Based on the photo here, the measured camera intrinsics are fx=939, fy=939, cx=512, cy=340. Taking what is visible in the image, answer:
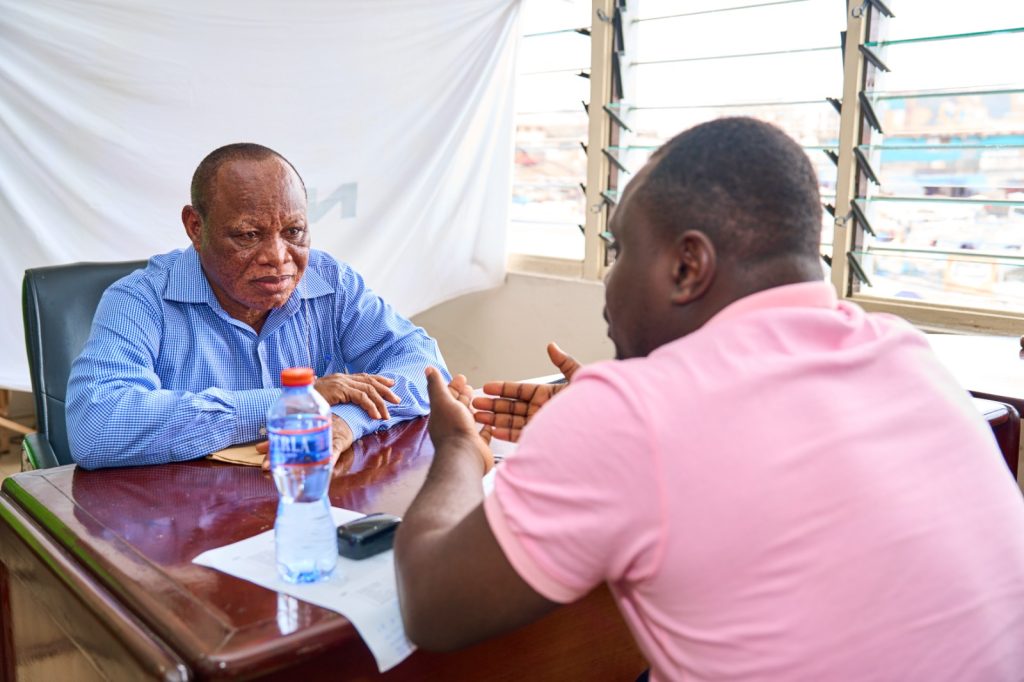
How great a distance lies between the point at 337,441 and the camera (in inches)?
68.6

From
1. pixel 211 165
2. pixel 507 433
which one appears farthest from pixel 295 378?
pixel 211 165

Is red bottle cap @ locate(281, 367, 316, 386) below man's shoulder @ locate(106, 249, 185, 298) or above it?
below

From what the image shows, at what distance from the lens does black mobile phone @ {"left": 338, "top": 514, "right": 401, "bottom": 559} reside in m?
1.23

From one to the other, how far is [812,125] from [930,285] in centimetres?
71

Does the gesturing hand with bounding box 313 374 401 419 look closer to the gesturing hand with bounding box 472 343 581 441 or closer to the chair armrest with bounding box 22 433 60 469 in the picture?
the gesturing hand with bounding box 472 343 581 441

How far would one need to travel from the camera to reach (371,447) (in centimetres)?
180

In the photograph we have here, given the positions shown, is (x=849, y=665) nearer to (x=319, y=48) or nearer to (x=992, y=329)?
(x=992, y=329)

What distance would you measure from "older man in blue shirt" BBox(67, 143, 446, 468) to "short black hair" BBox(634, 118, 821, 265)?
97cm

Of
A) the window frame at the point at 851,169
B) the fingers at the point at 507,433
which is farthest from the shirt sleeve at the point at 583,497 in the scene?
the window frame at the point at 851,169

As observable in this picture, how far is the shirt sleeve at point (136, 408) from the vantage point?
1.66 m

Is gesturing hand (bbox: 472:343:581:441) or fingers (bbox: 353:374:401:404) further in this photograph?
fingers (bbox: 353:374:401:404)

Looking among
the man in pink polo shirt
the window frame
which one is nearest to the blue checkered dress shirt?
the man in pink polo shirt

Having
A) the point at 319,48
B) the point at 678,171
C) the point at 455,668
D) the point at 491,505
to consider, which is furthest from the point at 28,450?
the point at 319,48

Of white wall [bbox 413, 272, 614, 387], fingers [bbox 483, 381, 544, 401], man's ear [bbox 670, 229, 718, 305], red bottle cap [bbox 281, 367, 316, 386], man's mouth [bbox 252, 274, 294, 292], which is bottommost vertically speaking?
white wall [bbox 413, 272, 614, 387]
